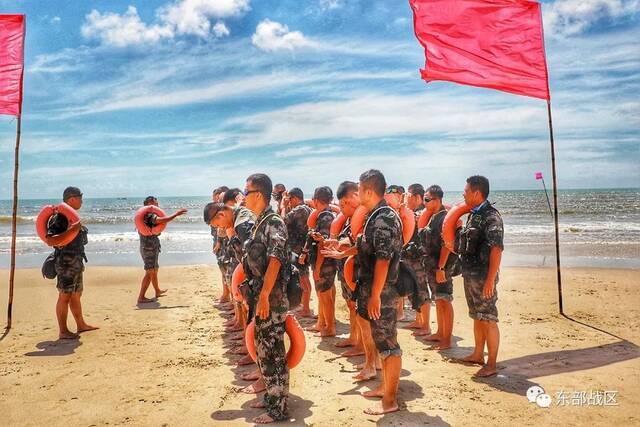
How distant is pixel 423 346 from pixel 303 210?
3.16 m

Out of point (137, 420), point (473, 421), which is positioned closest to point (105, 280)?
point (137, 420)

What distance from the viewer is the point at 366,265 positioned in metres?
4.34

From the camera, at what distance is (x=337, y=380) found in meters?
5.41

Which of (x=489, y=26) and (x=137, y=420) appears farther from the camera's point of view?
(x=489, y=26)

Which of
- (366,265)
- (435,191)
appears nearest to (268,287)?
(366,265)

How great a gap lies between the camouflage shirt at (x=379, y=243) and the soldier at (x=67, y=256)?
16.6 feet

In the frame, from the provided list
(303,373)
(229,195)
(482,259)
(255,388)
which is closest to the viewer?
(255,388)

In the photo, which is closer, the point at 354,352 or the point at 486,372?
the point at 486,372

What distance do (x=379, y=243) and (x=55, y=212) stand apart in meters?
5.62

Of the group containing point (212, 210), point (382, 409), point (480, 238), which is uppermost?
point (212, 210)

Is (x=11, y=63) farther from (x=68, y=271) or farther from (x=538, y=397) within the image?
(x=538, y=397)

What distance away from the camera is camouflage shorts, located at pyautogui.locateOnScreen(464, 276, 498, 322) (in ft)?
17.5

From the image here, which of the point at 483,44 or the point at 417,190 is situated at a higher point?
the point at 483,44

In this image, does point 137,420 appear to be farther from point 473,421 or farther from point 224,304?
point 224,304
